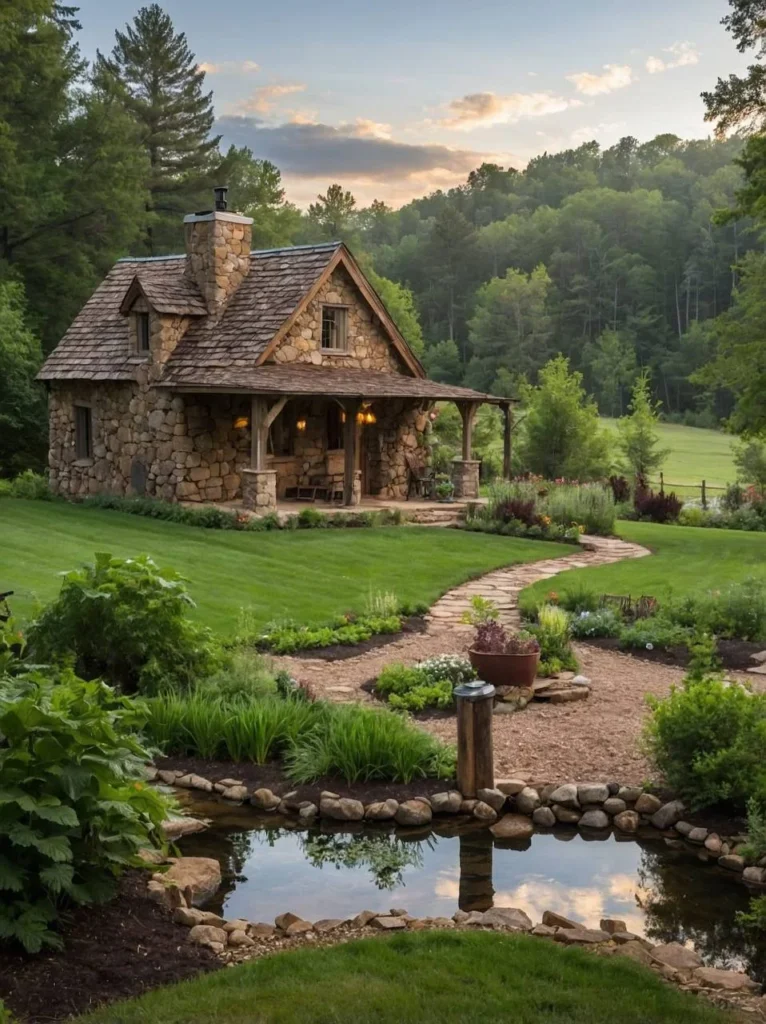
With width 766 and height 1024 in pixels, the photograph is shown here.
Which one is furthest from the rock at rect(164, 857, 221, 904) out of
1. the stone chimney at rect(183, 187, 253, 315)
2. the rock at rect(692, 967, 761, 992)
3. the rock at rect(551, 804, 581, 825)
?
the stone chimney at rect(183, 187, 253, 315)

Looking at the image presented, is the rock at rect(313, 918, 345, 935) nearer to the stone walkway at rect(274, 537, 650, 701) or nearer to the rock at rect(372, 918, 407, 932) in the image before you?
the rock at rect(372, 918, 407, 932)

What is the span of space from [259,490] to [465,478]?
5937 millimetres

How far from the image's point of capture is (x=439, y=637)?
40.5 ft

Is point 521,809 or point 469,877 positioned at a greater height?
point 521,809

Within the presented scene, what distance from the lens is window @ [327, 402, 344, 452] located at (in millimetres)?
24844

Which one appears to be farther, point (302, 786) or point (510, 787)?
point (302, 786)

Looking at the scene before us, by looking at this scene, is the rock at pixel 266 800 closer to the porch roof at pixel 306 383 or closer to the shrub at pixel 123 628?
the shrub at pixel 123 628

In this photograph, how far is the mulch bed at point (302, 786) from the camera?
7.79 m

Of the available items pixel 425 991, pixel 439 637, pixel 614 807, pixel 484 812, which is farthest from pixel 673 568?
pixel 425 991

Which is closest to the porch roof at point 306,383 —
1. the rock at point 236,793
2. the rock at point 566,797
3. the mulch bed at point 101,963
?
the rock at point 236,793

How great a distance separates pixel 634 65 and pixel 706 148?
263ft

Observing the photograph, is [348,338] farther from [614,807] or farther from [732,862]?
[732,862]

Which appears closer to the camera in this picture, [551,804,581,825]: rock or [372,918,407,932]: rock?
[372,918,407,932]: rock

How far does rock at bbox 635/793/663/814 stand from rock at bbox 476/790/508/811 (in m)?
0.96
